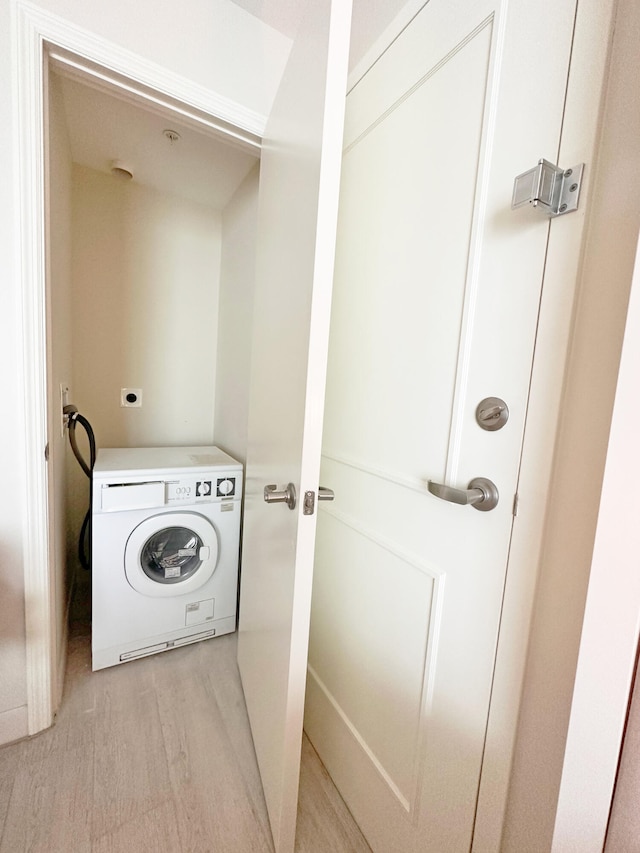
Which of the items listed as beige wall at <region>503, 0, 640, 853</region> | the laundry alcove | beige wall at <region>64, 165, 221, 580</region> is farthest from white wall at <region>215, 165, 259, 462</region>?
beige wall at <region>503, 0, 640, 853</region>

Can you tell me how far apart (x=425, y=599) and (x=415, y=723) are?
0.30 metres

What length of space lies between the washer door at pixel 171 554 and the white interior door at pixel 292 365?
Answer: 54 cm

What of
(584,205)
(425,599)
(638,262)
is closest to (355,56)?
(584,205)

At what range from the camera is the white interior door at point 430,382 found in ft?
2.23

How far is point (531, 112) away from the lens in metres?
0.65

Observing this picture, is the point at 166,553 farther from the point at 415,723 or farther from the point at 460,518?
the point at 460,518

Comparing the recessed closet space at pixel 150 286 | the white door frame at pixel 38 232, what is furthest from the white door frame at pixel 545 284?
the recessed closet space at pixel 150 286

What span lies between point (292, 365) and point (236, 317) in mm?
1341

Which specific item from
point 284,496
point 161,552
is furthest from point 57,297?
point 284,496

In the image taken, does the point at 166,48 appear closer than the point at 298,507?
No

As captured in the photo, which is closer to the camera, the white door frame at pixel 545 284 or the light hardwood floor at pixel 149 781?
the white door frame at pixel 545 284

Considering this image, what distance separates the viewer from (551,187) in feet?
1.97

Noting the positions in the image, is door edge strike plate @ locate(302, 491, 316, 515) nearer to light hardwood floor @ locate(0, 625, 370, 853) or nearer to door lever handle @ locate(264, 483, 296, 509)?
door lever handle @ locate(264, 483, 296, 509)

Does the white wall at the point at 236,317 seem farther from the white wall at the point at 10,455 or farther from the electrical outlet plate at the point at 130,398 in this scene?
the white wall at the point at 10,455
